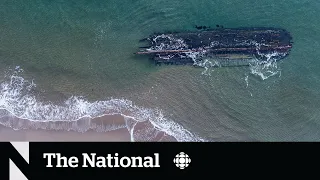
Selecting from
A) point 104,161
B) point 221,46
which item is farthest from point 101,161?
point 221,46

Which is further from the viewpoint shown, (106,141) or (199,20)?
(199,20)

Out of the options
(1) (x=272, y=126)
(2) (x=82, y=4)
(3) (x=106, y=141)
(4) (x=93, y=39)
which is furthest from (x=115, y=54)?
(1) (x=272, y=126)

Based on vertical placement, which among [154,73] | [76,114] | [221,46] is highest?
[221,46]

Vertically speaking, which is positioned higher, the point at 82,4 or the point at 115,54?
the point at 82,4

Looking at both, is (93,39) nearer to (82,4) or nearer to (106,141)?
(82,4)

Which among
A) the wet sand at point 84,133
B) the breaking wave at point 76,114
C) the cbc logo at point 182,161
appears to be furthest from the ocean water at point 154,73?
the cbc logo at point 182,161

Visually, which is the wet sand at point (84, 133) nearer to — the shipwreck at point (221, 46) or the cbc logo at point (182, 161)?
the cbc logo at point (182, 161)

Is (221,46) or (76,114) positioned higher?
(221,46)

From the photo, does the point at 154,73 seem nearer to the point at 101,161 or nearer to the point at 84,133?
the point at 84,133
